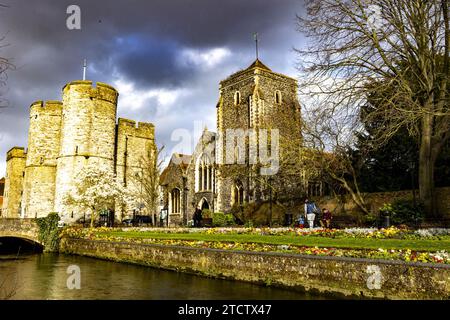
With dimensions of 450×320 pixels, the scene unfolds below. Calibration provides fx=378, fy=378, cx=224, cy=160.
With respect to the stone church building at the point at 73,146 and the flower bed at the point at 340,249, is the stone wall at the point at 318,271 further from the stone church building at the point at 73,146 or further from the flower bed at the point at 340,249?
the stone church building at the point at 73,146

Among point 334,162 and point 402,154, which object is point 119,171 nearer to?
point 334,162

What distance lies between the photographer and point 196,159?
36406mm

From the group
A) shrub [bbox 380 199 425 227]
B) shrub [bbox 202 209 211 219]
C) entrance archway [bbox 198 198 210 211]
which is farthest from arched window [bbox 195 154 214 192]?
shrub [bbox 380 199 425 227]

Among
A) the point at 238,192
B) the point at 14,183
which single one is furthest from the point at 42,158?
the point at 238,192

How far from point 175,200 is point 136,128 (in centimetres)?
836

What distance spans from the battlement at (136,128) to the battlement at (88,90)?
450 cm

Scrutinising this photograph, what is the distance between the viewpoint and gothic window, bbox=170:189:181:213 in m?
37.5

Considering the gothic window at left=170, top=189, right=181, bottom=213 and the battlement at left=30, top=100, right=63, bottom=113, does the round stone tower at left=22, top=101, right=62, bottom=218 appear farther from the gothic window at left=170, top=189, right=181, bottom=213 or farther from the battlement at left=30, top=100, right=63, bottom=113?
the gothic window at left=170, top=189, right=181, bottom=213

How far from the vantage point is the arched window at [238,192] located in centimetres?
3244

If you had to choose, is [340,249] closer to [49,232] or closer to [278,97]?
[49,232]

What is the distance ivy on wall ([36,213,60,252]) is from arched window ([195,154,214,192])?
14.5 m

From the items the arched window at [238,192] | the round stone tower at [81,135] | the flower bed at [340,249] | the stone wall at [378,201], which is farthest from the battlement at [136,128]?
the stone wall at [378,201]

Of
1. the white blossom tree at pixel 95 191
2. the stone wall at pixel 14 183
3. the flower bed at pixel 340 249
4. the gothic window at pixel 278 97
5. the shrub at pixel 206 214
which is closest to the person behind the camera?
the flower bed at pixel 340 249

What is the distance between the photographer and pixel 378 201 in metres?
20.4
